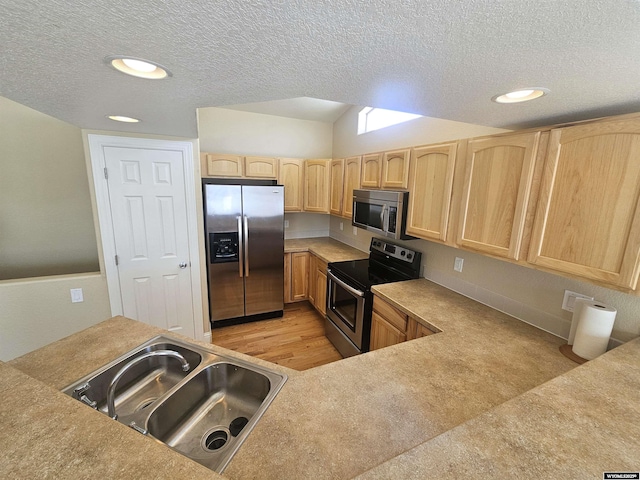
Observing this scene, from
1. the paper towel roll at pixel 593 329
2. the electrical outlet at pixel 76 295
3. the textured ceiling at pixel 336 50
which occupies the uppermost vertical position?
the textured ceiling at pixel 336 50

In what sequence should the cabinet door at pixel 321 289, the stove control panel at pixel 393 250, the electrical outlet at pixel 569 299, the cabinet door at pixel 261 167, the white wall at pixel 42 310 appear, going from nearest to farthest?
1. the electrical outlet at pixel 569 299
2. the white wall at pixel 42 310
3. the stove control panel at pixel 393 250
4. the cabinet door at pixel 321 289
5. the cabinet door at pixel 261 167

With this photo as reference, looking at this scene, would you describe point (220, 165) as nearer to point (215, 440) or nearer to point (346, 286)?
point (346, 286)

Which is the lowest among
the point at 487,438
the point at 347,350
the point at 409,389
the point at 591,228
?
the point at 347,350

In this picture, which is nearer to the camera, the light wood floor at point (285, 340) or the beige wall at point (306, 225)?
the light wood floor at point (285, 340)

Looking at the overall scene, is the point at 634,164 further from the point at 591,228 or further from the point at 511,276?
the point at 511,276

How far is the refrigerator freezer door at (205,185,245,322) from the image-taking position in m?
2.85

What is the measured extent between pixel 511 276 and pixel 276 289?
8.41ft

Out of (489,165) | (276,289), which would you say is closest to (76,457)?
(489,165)

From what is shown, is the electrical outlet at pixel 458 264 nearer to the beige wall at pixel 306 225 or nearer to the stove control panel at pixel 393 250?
the stove control panel at pixel 393 250

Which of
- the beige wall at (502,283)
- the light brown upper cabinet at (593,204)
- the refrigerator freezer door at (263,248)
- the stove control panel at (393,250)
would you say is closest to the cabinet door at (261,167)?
the refrigerator freezer door at (263,248)

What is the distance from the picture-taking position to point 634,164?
3.23 ft

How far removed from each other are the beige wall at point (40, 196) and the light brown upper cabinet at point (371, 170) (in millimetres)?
2806

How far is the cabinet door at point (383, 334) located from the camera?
1.90m

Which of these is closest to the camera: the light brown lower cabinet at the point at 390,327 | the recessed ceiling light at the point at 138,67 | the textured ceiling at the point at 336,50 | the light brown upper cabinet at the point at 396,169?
the textured ceiling at the point at 336,50
